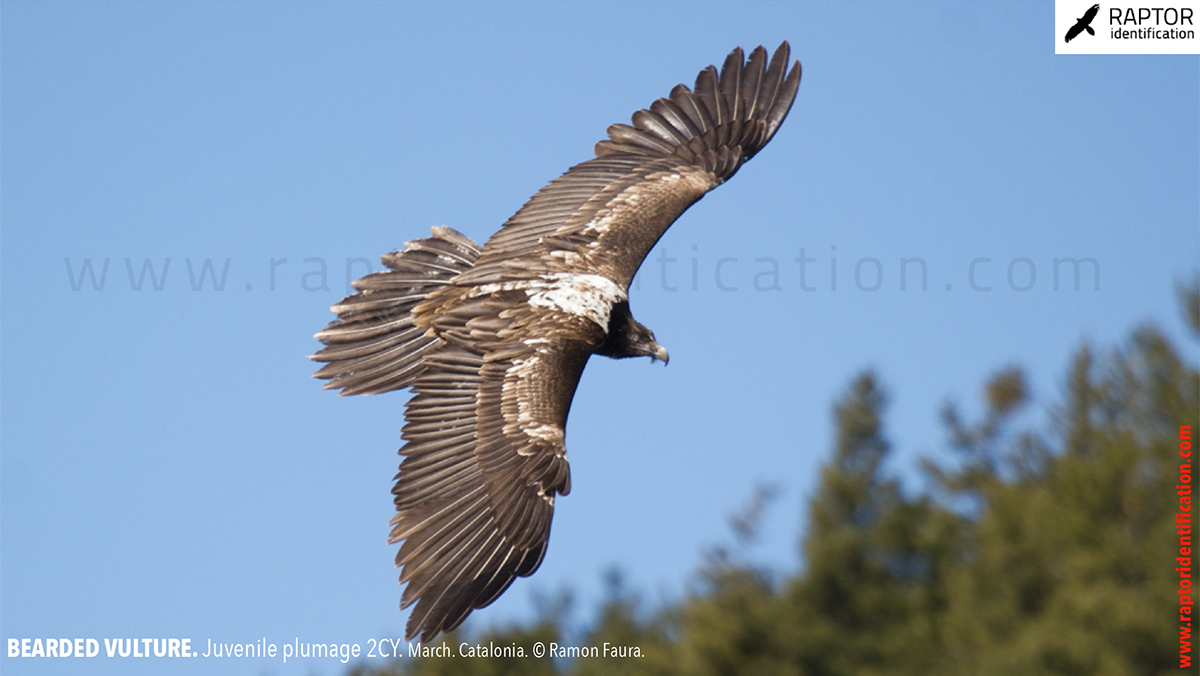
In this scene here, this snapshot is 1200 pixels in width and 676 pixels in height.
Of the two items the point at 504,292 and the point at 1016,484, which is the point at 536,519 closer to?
the point at 504,292

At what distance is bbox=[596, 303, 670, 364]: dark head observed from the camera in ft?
34.0

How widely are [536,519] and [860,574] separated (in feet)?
57.5

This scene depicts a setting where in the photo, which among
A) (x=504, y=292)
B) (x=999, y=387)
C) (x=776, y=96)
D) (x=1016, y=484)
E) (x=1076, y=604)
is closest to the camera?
(x=504, y=292)

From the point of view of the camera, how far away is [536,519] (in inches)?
346

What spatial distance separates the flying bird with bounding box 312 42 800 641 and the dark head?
0.04 feet

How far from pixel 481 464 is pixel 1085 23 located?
895 centimetres

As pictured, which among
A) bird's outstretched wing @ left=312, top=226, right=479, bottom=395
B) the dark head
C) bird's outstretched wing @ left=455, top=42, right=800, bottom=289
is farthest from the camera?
bird's outstretched wing @ left=455, top=42, right=800, bottom=289

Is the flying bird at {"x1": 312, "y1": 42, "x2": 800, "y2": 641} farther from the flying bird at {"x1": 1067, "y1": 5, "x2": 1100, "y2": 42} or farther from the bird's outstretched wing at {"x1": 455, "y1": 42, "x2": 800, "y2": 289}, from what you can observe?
the flying bird at {"x1": 1067, "y1": 5, "x2": 1100, "y2": 42}

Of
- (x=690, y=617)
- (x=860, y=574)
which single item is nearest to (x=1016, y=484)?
(x=860, y=574)

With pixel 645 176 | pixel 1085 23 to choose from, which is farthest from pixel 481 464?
pixel 1085 23

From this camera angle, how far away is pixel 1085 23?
1445cm

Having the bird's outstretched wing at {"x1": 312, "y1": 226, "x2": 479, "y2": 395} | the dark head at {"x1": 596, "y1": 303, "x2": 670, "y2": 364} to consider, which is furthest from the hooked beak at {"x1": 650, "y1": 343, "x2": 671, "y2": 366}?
the bird's outstretched wing at {"x1": 312, "y1": 226, "x2": 479, "y2": 395}

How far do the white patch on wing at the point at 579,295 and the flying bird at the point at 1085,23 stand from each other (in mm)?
6958

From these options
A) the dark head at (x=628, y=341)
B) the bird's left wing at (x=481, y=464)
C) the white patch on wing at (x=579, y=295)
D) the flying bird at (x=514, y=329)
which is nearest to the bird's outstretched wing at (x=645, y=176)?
the flying bird at (x=514, y=329)
